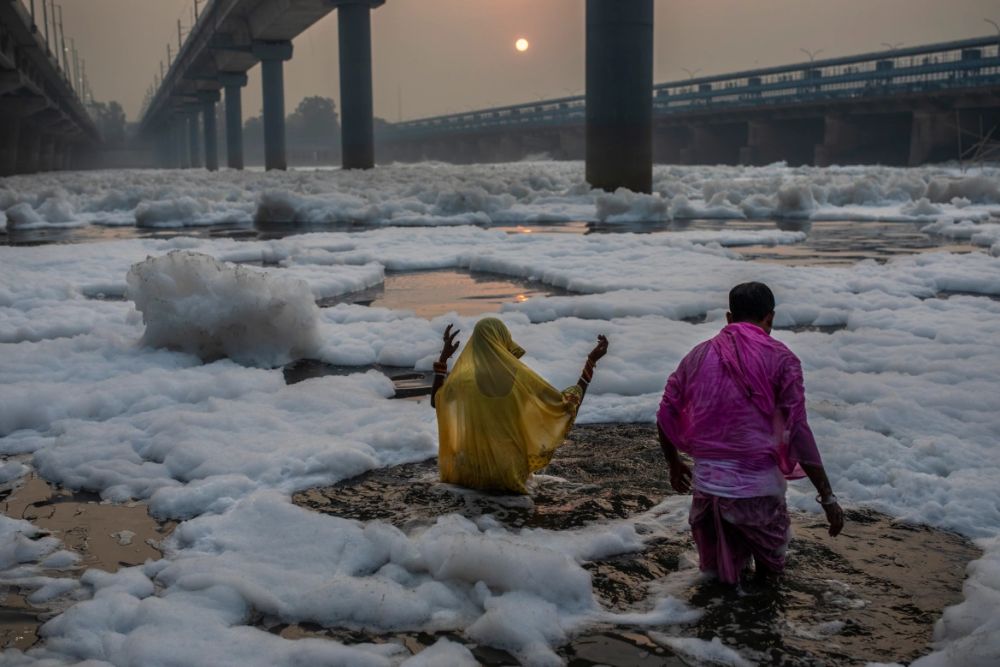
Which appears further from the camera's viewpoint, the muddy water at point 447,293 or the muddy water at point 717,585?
the muddy water at point 447,293

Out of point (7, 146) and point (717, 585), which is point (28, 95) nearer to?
point (7, 146)

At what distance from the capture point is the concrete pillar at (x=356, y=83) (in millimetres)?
40625

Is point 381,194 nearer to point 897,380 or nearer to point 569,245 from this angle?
point 569,245

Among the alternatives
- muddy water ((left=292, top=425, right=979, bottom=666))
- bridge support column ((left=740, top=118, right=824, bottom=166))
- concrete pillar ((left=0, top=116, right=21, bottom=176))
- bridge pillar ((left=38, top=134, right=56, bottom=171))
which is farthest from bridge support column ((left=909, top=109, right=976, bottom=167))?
bridge pillar ((left=38, top=134, right=56, bottom=171))

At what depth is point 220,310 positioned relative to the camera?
680cm

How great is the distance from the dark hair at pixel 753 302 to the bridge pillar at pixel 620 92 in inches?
740

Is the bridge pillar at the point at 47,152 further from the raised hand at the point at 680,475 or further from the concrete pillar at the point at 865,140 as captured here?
the raised hand at the point at 680,475

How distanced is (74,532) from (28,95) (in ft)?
171

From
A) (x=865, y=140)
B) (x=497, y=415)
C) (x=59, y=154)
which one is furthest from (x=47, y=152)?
(x=497, y=415)

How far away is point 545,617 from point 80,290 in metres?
8.12

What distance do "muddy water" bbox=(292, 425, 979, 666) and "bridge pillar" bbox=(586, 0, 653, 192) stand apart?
17.7m

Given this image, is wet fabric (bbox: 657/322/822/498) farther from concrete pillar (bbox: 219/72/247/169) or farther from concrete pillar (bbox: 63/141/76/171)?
concrete pillar (bbox: 63/141/76/171)

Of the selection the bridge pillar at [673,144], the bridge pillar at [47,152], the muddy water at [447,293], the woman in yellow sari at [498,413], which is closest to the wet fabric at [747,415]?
the woman in yellow sari at [498,413]

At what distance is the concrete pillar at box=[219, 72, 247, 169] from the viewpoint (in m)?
68.9
